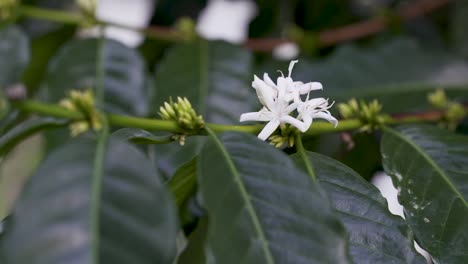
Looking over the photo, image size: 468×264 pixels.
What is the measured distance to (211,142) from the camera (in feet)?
2.50

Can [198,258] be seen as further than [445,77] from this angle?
No

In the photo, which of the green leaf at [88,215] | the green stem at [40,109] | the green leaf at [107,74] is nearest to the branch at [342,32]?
the green leaf at [107,74]

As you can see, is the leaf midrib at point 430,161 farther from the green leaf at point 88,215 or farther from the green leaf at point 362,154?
the green leaf at point 88,215

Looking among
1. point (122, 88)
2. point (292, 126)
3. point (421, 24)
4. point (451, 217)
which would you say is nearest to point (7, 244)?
point (292, 126)

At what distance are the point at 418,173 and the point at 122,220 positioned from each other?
1.67 ft

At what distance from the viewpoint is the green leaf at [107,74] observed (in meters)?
1.42

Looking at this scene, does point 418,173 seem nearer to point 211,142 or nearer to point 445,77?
point 211,142

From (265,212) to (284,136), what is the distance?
0.20 meters

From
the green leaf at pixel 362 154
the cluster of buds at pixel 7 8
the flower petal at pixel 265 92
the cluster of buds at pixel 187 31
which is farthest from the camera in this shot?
the cluster of buds at pixel 187 31

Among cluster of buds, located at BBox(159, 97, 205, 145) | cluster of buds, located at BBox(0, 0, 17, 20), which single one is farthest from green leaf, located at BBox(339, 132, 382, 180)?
cluster of buds, located at BBox(0, 0, 17, 20)

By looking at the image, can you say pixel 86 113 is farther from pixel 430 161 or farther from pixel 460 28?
pixel 460 28

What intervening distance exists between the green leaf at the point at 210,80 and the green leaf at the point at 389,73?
0.91 feet

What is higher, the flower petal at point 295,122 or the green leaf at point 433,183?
the flower petal at point 295,122

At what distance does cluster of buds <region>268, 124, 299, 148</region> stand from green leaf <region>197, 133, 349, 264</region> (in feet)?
0.39
